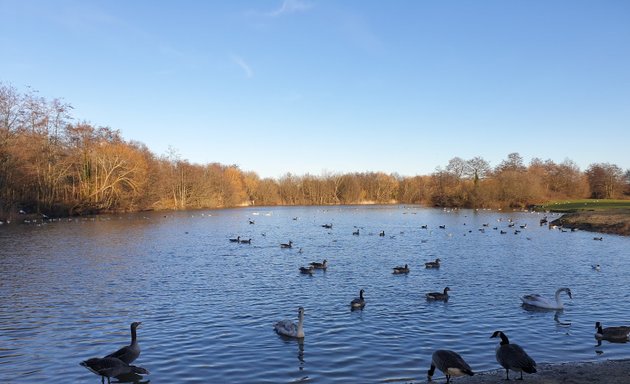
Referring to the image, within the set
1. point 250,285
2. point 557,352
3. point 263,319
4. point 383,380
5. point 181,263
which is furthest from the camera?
point 181,263

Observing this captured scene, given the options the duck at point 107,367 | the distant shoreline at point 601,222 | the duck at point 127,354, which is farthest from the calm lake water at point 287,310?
the distant shoreline at point 601,222

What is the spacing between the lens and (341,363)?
1132cm

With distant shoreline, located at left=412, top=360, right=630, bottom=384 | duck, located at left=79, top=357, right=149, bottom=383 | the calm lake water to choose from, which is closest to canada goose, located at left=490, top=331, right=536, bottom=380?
distant shoreline, located at left=412, top=360, right=630, bottom=384

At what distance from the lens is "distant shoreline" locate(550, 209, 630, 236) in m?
45.0

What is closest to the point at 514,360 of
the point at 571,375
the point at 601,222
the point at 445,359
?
the point at 571,375

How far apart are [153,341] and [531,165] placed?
142056 mm

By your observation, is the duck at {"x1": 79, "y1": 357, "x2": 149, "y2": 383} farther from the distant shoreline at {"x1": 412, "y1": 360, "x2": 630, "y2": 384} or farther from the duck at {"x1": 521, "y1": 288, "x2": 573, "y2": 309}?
the duck at {"x1": 521, "y1": 288, "x2": 573, "y2": 309}

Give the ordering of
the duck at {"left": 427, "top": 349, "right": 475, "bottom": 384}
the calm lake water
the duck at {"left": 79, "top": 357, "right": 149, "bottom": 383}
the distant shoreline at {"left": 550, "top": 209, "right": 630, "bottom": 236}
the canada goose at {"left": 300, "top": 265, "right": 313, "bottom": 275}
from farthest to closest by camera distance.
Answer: the distant shoreline at {"left": 550, "top": 209, "right": 630, "bottom": 236} → the canada goose at {"left": 300, "top": 265, "right": 313, "bottom": 275} → the calm lake water → the duck at {"left": 79, "top": 357, "right": 149, "bottom": 383} → the duck at {"left": 427, "top": 349, "right": 475, "bottom": 384}

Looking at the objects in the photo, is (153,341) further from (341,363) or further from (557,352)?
(557,352)

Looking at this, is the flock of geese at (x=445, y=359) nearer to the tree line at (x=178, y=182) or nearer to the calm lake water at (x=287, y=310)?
the calm lake water at (x=287, y=310)

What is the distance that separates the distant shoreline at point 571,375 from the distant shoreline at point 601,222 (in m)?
39.3

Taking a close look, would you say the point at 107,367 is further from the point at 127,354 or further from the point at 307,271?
the point at 307,271

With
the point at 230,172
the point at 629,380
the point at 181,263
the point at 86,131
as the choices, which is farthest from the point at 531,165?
the point at 629,380

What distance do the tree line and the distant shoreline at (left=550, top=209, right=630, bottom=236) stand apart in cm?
3893
